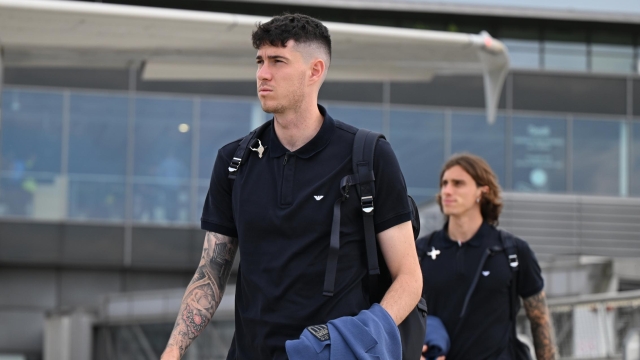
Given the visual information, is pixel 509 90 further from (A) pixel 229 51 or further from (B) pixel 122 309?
(A) pixel 229 51

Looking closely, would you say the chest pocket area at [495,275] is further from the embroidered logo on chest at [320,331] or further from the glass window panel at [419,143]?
the glass window panel at [419,143]

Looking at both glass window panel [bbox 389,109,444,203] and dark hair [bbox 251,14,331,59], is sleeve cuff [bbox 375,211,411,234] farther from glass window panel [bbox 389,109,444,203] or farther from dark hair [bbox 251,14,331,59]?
glass window panel [bbox 389,109,444,203]

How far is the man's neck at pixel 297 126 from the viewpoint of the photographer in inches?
144

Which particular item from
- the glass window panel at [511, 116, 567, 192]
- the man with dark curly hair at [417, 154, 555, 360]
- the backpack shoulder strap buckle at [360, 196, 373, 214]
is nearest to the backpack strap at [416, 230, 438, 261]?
the man with dark curly hair at [417, 154, 555, 360]

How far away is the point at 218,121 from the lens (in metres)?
28.8

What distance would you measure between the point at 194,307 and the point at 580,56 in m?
28.6

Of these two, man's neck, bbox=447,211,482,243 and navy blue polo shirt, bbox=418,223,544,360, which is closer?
navy blue polo shirt, bbox=418,223,544,360

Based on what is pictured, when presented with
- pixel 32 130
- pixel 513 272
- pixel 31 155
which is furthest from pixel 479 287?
pixel 32 130

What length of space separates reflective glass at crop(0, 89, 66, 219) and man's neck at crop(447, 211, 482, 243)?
22550 millimetres

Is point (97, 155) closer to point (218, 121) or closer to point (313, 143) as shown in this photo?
point (218, 121)

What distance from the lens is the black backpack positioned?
3.45 m

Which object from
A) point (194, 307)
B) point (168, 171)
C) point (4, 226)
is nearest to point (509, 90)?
point (168, 171)

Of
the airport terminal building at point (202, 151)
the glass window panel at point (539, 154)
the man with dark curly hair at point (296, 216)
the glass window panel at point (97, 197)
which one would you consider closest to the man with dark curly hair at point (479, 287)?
the man with dark curly hair at point (296, 216)

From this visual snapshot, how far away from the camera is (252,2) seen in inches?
1153
